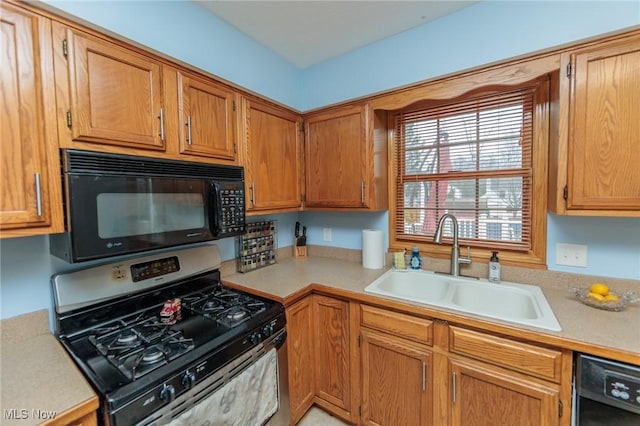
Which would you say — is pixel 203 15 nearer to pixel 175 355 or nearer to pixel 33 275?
pixel 33 275

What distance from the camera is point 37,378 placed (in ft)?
2.97

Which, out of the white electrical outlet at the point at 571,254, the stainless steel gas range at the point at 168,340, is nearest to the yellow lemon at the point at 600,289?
the white electrical outlet at the point at 571,254

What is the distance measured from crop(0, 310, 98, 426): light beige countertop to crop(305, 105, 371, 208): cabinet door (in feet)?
5.25

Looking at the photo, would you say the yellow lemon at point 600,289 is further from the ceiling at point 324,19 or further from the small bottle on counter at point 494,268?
the ceiling at point 324,19

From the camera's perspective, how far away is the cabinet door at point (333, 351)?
1.66 meters

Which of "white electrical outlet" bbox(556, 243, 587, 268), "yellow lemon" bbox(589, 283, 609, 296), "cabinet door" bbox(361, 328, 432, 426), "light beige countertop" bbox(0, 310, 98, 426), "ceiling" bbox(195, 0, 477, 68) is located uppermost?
"ceiling" bbox(195, 0, 477, 68)

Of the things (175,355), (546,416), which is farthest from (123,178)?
(546,416)

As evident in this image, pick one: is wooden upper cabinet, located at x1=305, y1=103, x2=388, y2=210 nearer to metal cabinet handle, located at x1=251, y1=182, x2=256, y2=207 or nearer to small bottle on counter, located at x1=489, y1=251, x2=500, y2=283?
metal cabinet handle, located at x1=251, y1=182, x2=256, y2=207

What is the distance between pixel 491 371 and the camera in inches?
47.7

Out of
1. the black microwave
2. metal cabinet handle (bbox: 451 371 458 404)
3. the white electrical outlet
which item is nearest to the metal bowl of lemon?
the white electrical outlet

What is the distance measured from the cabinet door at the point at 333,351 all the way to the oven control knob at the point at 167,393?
3.06 ft

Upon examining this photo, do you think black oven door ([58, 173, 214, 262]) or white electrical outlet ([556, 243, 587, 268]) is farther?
white electrical outlet ([556, 243, 587, 268])

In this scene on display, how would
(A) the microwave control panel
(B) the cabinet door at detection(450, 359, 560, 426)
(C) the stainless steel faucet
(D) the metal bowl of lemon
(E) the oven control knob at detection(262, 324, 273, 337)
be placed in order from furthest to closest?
(C) the stainless steel faucet, (A) the microwave control panel, (E) the oven control knob at detection(262, 324, 273, 337), (D) the metal bowl of lemon, (B) the cabinet door at detection(450, 359, 560, 426)

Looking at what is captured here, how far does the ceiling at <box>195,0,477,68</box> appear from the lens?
162cm
